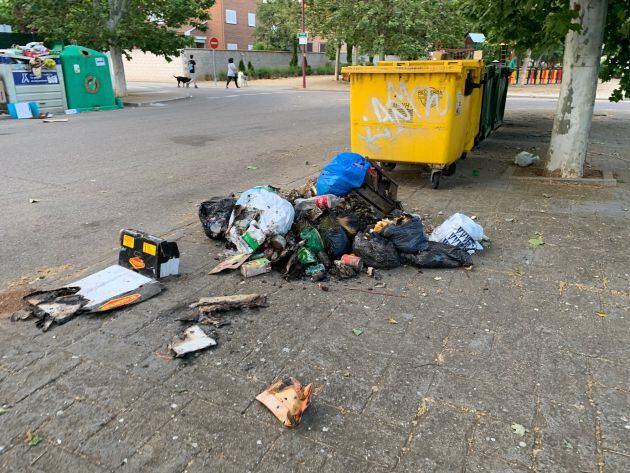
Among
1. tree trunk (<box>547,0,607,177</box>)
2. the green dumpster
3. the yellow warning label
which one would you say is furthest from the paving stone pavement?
the green dumpster

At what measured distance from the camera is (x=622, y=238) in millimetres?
4848

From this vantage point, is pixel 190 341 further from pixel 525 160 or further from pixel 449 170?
pixel 525 160

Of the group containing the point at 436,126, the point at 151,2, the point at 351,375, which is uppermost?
the point at 151,2

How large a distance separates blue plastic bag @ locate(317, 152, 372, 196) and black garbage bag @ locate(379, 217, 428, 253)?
874 millimetres

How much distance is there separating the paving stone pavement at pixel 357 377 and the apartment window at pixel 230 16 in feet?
167

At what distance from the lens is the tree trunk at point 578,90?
6.39 m

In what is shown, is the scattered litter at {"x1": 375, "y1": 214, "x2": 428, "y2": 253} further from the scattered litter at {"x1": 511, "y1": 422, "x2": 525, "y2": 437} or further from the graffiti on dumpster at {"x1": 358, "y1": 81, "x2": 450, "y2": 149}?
the graffiti on dumpster at {"x1": 358, "y1": 81, "x2": 450, "y2": 149}

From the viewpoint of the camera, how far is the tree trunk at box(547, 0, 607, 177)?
21.0 ft

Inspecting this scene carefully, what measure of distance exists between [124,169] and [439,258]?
5.72 meters

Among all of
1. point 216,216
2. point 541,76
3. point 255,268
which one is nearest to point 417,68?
point 216,216

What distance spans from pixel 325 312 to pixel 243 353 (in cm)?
72

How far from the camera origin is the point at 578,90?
6.68 m

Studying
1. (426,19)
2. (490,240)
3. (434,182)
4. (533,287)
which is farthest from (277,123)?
(426,19)

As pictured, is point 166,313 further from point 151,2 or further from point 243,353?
point 151,2
